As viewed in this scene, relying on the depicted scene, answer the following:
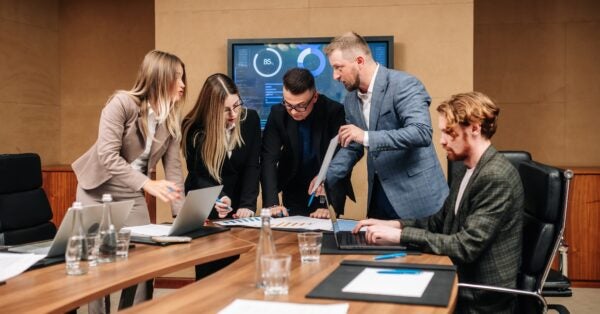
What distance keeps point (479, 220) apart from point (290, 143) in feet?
5.26

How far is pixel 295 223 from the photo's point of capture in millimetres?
2939

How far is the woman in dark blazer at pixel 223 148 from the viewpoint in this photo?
3213 millimetres

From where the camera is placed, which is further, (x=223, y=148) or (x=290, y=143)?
(x=290, y=143)

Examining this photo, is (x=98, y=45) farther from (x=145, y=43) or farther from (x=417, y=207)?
(x=417, y=207)

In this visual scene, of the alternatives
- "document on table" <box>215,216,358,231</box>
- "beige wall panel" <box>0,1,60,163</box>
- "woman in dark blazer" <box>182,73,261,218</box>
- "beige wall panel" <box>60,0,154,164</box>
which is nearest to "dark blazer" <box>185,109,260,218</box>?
"woman in dark blazer" <box>182,73,261,218</box>

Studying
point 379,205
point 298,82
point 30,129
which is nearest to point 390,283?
point 379,205

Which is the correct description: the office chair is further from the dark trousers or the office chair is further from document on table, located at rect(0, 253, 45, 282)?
document on table, located at rect(0, 253, 45, 282)

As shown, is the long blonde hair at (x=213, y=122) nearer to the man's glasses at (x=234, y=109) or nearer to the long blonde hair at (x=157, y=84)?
the man's glasses at (x=234, y=109)

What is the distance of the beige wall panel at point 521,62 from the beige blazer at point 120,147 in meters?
3.31

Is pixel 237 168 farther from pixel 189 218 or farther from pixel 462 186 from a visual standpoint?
pixel 462 186

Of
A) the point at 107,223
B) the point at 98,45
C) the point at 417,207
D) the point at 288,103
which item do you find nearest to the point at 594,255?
the point at 417,207

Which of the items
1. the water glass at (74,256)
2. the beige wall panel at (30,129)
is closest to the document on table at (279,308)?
the water glass at (74,256)

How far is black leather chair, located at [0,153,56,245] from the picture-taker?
111 inches

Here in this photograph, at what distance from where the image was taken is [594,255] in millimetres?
4871
